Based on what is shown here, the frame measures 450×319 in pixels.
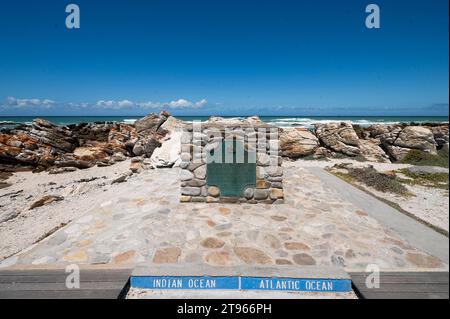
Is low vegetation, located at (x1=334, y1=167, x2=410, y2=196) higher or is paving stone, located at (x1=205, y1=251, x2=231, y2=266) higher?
low vegetation, located at (x1=334, y1=167, x2=410, y2=196)

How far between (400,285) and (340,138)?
1473 cm

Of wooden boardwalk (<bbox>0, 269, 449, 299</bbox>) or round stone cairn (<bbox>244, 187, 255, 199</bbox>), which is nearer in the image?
wooden boardwalk (<bbox>0, 269, 449, 299</bbox>)

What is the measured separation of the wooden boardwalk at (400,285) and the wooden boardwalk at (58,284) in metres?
2.92

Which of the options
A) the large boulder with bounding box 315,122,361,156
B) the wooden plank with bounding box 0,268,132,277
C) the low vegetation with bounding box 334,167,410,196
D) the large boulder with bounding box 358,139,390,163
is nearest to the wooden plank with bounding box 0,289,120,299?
the wooden plank with bounding box 0,268,132,277

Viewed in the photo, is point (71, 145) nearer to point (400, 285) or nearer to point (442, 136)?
point (400, 285)

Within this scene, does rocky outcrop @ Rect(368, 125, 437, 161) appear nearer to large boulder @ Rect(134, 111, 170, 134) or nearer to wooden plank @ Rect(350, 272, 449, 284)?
wooden plank @ Rect(350, 272, 449, 284)

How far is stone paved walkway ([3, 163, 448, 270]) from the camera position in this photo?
3.38 m

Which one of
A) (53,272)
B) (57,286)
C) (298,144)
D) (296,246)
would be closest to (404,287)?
(296,246)

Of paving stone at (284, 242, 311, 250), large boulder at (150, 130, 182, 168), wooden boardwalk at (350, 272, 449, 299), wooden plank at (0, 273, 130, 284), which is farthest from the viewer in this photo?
large boulder at (150, 130, 182, 168)

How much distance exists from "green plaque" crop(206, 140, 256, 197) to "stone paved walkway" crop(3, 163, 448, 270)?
0.45 meters

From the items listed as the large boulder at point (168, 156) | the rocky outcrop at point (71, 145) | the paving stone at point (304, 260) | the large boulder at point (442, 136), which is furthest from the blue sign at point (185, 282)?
the rocky outcrop at point (71, 145)

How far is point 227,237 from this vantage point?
4.00 meters
